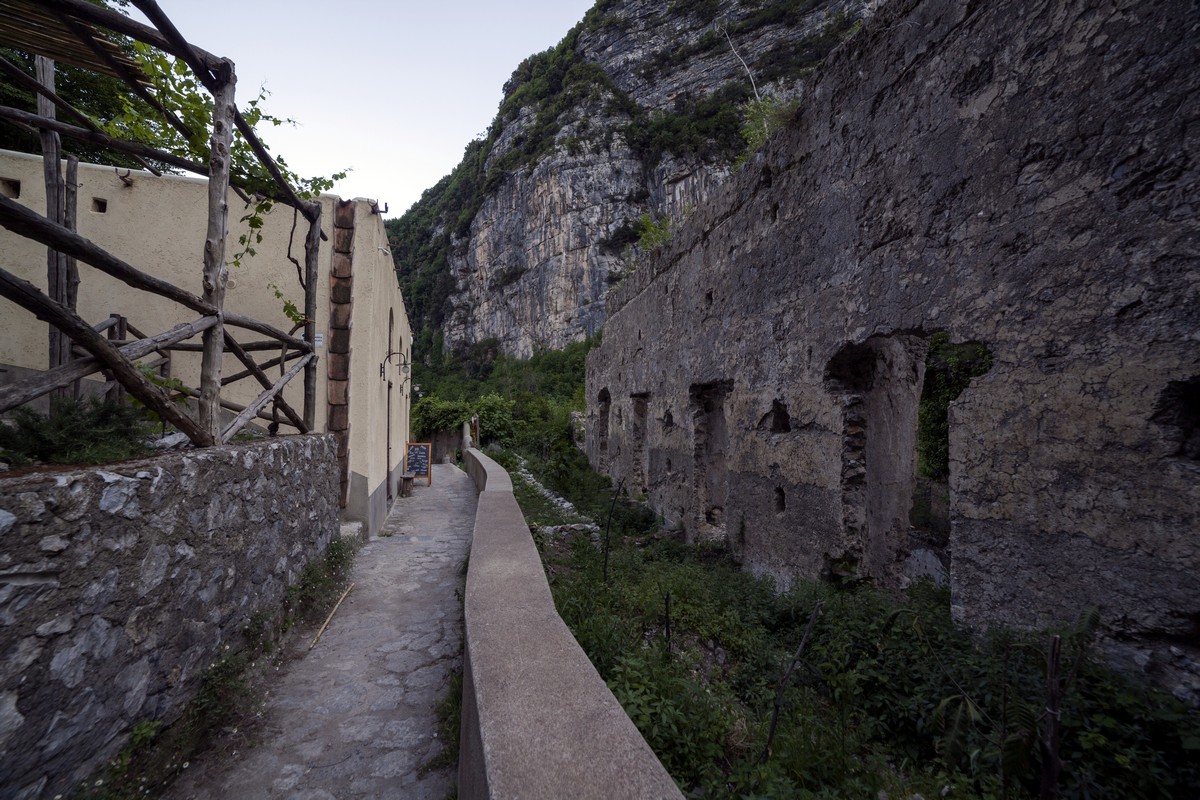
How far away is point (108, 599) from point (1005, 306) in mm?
4788

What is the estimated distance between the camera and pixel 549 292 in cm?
4331

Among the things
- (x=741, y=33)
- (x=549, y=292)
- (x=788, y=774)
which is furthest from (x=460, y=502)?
(x=741, y=33)

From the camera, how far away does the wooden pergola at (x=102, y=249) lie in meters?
2.34

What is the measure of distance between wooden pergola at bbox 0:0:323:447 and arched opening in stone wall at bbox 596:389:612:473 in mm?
8935

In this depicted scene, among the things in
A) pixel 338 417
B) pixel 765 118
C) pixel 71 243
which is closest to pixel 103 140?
pixel 71 243

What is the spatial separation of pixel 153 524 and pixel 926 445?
12190mm

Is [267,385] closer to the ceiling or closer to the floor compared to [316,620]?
closer to the ceiling

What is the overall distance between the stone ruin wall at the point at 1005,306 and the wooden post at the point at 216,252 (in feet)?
16.0

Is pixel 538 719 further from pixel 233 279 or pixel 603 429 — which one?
pixel 603 429

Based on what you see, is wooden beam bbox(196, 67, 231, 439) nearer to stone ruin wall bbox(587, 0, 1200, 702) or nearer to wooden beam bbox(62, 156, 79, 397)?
wooden beam bbox(62, 156, 79, 397)

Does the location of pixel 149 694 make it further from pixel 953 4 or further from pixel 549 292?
pixel 549 292

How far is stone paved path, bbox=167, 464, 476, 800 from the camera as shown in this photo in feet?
8.36

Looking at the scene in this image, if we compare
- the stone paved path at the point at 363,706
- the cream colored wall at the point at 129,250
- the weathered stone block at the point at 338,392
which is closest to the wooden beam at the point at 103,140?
the cream colored wall at the point at 129,250

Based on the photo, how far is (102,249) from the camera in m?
2.38
